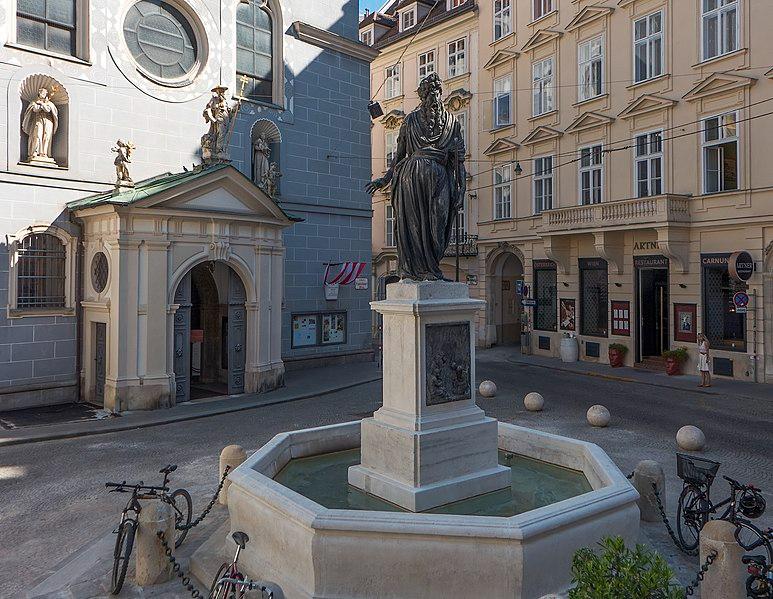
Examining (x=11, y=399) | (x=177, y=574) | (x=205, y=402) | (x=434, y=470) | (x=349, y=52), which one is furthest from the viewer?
(x=349, y=52)

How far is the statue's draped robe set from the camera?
7680 millimetres

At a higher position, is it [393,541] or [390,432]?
[390,432]

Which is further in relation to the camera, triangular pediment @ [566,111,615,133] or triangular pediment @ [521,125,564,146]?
triangular pediment @ [521,125,564,146]

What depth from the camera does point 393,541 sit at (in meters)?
5.54

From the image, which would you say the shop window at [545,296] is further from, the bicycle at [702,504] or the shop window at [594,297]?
the bicycle at [702,504]

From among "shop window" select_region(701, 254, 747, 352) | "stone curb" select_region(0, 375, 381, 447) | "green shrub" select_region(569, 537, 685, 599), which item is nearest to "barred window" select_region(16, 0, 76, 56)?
"stone curb" select_region(0, 375, 381, 447)

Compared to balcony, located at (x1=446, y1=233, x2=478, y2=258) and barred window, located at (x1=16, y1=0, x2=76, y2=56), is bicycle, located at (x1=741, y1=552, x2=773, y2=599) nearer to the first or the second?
barred window, located at (x1=16, y1=0, x2=76, y2=56)

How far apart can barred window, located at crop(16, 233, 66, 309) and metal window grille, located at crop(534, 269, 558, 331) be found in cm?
2034

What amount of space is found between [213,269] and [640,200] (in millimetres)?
15535

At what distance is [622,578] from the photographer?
4031 mm

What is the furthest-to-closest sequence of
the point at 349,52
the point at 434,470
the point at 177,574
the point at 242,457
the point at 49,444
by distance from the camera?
the point at 349,52, the point at 49,444, the point at 242,457, the point at 434,470, the point at 177,574

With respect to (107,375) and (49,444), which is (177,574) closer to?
(49,444)

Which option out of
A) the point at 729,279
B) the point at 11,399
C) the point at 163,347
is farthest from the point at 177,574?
the point at 729,279

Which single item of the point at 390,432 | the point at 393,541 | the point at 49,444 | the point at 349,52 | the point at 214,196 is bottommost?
the point at 49,444
